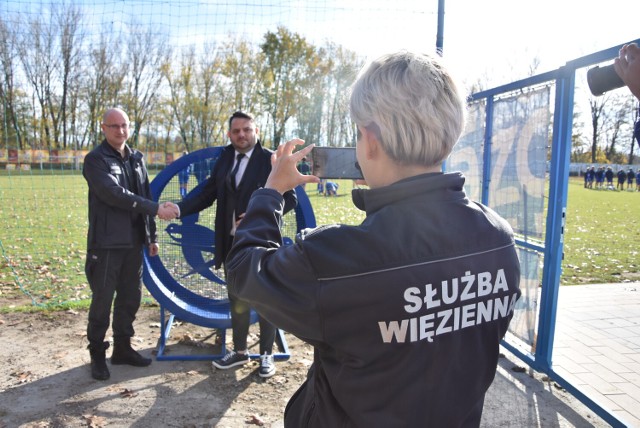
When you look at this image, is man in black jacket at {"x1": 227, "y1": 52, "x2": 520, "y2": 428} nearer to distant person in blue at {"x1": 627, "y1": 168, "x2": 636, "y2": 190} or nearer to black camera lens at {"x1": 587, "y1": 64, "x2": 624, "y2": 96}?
black camera lens at {"x1": 587, "y1": 64, "x2": 624, "y2": 96}

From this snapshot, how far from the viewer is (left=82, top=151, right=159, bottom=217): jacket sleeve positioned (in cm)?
390

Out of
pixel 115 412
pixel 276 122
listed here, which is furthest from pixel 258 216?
pixel 276 122

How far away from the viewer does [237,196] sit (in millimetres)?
4137

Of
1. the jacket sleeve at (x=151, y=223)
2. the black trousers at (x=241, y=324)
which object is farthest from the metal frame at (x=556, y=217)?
the jacket sleeve at (x=151, y=223)

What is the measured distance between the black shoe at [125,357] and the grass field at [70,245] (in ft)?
5.40

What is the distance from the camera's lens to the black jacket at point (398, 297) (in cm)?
110

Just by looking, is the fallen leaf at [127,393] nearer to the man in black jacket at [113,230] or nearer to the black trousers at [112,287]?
the man in black jacket at [113,230]

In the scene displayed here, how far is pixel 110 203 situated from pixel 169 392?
1.62 m

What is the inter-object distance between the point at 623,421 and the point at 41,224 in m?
12.0

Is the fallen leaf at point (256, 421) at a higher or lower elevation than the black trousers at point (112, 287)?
lower

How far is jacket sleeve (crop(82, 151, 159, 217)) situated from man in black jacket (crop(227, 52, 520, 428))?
300 cm

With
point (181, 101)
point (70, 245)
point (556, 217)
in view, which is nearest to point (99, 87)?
point (181, 101)

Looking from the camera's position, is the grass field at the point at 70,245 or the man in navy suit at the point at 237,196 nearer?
→ the man in navy suit at the point at 237,196

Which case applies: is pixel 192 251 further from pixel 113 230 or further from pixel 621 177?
pixel 621 177
